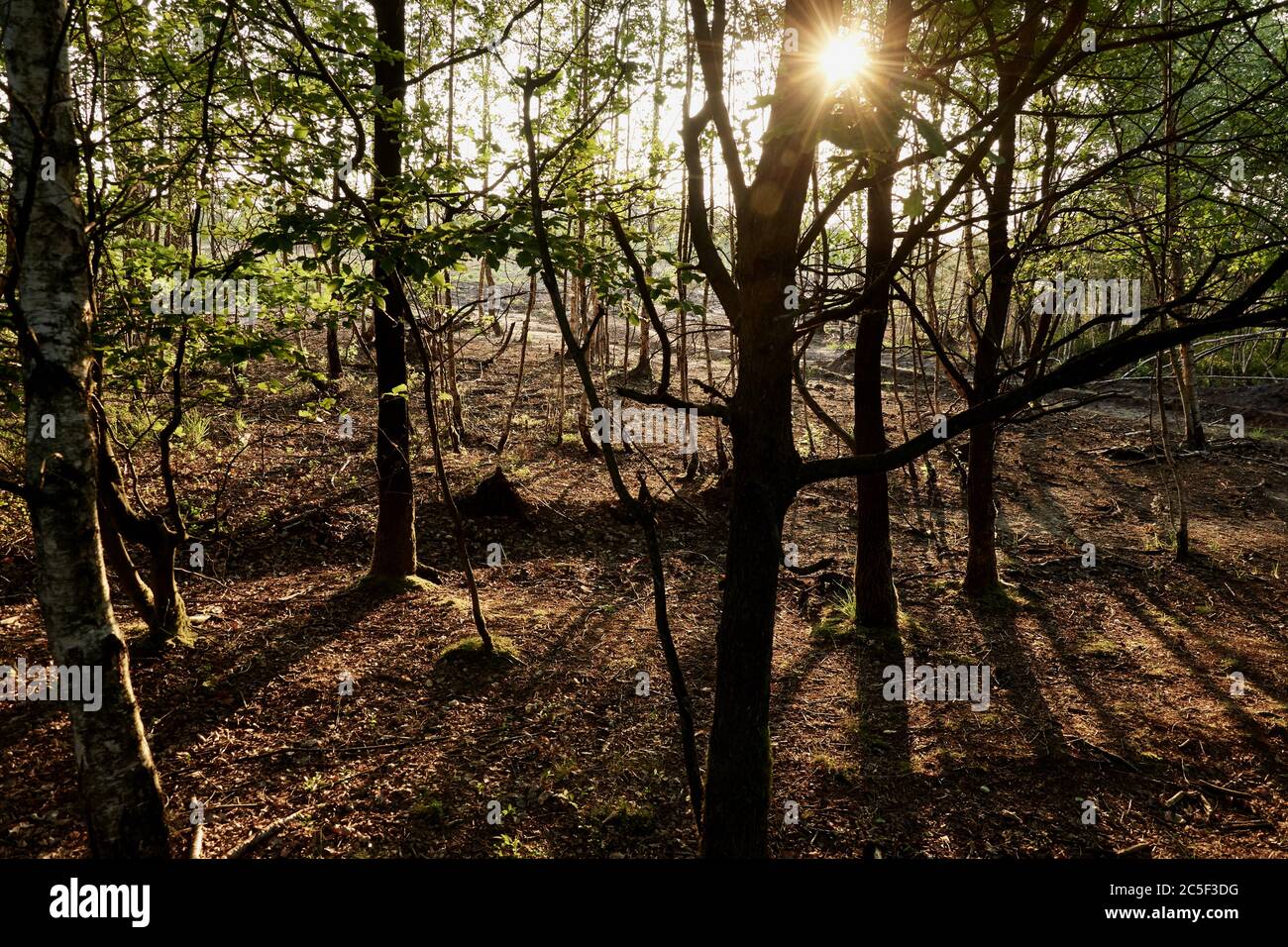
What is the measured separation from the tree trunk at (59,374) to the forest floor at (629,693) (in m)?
1.73

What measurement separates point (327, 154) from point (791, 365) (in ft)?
14.9

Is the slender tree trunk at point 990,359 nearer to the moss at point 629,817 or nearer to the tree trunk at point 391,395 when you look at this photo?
the moss at point 629,817

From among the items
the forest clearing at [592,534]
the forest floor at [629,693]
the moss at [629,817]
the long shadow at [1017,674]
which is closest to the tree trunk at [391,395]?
the forest clearing at [592,534]

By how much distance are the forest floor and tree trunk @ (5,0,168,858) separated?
5.67 ft

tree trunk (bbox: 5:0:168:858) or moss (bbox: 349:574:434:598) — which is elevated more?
tree trunk (bbox: 5:0:168:858)

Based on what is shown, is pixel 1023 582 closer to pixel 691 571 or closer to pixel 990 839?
Result: pixel 691 571

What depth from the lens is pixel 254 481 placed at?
33.6 ft

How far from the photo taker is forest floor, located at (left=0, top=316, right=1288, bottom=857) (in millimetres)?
4523

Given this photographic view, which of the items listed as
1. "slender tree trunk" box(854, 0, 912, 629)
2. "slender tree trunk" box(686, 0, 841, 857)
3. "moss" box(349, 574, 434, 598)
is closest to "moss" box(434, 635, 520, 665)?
"moss" box(349, 574, 434, 598)

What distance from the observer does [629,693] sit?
6.35 m

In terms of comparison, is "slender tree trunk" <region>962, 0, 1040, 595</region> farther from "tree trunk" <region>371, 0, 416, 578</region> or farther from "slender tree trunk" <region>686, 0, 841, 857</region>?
"tree trunk" <region>371, 0, 416, 578</region>

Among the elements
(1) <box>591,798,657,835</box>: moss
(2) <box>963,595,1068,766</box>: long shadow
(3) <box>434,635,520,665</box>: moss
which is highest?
(3) <box>434,635,520,665</box>: moss

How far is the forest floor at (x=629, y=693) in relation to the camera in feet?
14.8
